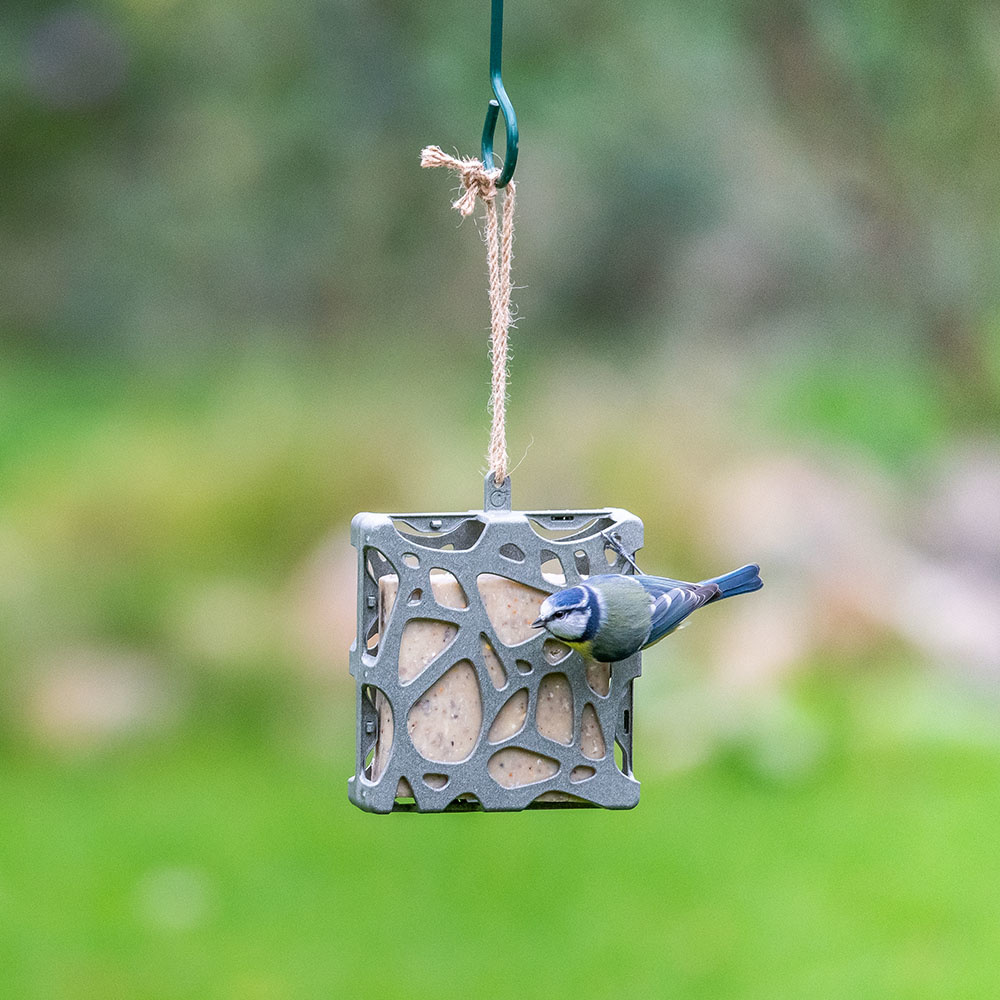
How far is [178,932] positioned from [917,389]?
4.35 metres

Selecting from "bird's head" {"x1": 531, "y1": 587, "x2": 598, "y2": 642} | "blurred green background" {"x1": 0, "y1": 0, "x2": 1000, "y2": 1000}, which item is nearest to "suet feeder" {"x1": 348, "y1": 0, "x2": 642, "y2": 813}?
"bird's head" {"x1": 531, "y1": 587, "x2": 598, "y2": 642}

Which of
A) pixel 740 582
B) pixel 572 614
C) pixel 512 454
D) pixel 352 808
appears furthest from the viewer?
pixel 512 454

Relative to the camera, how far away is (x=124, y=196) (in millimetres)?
7070

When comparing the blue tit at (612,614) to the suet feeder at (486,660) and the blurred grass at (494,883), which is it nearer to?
the suet feeder at (486,660)

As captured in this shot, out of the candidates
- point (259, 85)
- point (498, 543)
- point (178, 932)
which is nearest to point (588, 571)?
point (498, 543)

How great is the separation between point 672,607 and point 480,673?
0.26m

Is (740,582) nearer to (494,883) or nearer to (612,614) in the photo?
(612,614)

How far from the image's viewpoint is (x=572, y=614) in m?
1.78

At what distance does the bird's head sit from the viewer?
177 cm

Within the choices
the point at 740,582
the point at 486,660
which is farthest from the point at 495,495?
the point at 740,582

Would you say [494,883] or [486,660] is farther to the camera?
[494,883]

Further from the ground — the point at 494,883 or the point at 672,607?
the point at 494,883

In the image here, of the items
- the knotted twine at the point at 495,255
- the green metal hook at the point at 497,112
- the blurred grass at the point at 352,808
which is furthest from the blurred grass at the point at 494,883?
the green metal hook at the point at 497,112

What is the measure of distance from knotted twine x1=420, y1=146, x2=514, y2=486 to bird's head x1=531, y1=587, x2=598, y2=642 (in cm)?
20
